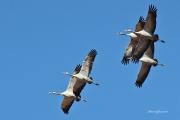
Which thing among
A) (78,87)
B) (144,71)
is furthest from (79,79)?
(144,71)

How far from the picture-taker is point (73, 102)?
75.3m

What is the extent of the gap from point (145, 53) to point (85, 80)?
4.04 metres

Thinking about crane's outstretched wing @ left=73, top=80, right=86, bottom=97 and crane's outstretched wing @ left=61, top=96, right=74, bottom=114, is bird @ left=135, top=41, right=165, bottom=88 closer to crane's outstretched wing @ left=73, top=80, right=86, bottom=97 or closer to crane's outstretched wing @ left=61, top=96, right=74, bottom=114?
crane's outstretched wing @ left=73, top=80, right=86, bottom=97

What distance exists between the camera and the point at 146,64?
7356 centimetres

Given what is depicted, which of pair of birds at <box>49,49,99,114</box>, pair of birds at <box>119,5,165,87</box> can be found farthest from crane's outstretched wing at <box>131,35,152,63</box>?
pair of birds at <box>49,49,99,114</box>

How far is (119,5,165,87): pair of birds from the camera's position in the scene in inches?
2763

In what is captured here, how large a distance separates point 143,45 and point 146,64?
2.76m

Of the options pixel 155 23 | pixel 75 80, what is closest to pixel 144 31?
pixel 155 23

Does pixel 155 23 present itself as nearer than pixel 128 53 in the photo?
Yes

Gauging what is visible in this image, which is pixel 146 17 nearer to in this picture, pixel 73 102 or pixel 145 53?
pixel 145 53

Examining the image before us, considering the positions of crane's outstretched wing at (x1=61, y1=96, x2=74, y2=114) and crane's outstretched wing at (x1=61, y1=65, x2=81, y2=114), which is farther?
crane's outstretched wing at (x1=61, y1=96, x2=74, y2=114)

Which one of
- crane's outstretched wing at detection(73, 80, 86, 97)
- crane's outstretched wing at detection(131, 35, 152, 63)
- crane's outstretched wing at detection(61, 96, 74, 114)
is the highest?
crane's outstretched wing at detection(131, 35, 152, 63)

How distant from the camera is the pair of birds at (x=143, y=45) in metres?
70.2

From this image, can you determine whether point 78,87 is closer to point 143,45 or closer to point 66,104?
point 66,104
